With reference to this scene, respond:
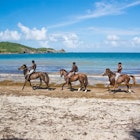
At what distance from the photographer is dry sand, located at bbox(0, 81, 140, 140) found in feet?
39.5

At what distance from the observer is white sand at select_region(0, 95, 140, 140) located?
1205 centimetres

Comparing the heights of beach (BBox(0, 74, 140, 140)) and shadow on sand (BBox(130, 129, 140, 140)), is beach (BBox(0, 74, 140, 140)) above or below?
above

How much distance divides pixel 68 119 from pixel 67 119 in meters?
0.05

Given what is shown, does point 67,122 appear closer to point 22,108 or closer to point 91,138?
point 91,138

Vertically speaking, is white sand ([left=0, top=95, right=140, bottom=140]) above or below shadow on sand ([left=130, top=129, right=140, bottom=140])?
above

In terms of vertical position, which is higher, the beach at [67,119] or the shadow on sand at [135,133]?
the beach at [67,119]

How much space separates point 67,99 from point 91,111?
441 centimetres

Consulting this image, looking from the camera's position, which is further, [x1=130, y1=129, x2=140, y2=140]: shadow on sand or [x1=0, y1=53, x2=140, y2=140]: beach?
[x1=0, y1=53, x2=140, y2=140]: beach

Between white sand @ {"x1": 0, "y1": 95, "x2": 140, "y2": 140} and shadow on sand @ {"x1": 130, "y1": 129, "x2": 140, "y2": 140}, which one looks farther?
white sand @ {"x1": 0, "y1": 95, "x2": 140, "y2": 140}

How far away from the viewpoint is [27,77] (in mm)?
26031

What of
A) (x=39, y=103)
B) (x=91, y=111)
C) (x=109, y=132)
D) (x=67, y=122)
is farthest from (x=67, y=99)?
(x=109, y=132)

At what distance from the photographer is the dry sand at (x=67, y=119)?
39.5 ft

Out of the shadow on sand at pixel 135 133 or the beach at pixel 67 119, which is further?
the beach at pixel 67 119

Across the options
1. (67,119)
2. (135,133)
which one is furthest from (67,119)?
(135,133)
